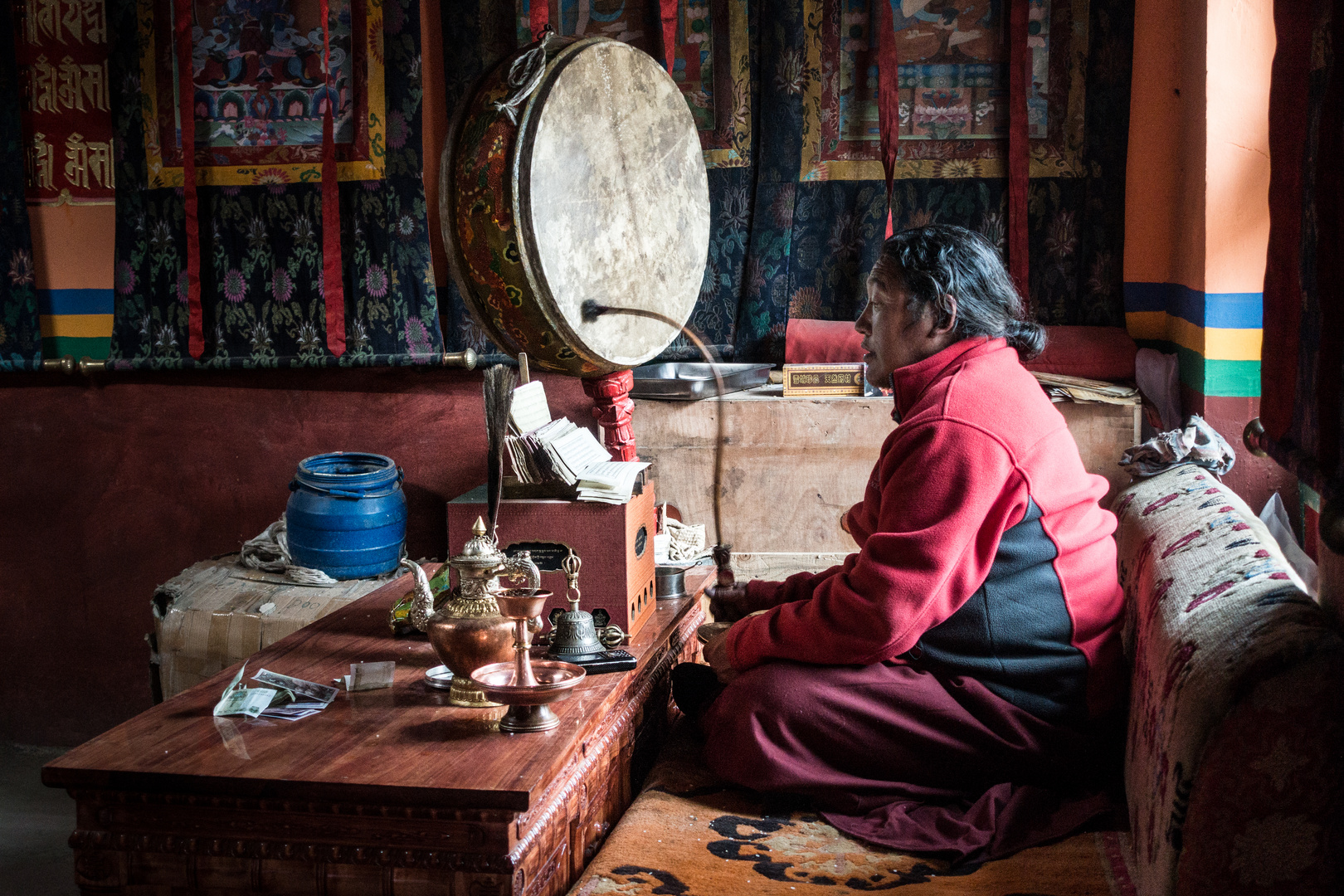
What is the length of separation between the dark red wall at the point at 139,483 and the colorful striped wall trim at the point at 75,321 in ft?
0.38

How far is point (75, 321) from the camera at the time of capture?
411 centimetres

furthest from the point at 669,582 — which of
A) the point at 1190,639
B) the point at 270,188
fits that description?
the point at 270,188

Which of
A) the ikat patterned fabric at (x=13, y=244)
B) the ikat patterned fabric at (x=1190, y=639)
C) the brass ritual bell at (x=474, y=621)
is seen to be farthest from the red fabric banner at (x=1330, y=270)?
the ikat patterned fabric at (x=13, y=244)

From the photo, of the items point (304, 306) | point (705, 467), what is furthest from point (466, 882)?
point (304, 306)

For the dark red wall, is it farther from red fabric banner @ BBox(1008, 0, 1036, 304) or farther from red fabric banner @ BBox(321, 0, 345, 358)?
red fabric banner @ BBox(1008, 0, 1036, 304)

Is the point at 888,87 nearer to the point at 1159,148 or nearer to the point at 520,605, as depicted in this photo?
the point at 1159,148

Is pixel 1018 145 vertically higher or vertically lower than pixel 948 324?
higher

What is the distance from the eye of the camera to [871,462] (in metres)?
3.37

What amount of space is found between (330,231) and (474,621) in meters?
2.38

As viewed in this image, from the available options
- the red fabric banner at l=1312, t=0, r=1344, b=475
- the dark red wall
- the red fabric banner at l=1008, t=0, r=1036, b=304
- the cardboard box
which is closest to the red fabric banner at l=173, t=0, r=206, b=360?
the dark red wall

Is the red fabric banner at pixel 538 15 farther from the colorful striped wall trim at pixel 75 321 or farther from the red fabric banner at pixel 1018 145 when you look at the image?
the colorful striped wall trim at pixel 75 321

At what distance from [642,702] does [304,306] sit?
2.31m

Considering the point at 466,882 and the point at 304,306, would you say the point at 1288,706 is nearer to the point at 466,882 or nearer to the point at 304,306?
the point at 466,882

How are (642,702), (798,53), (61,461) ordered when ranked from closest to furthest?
(642,702) < (798,53) < (61,461)
